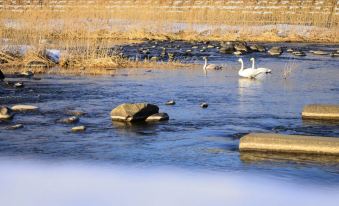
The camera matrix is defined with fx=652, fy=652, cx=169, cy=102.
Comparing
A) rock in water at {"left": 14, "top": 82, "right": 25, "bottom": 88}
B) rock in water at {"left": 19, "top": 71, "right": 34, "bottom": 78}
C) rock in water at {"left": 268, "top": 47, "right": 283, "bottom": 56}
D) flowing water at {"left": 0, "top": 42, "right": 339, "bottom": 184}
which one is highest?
rock in water at {"left": 268, "top": 47, "right": 283, "bottom": 56}

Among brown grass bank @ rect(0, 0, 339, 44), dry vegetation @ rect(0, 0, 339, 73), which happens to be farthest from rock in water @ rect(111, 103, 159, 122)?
brown grass bank @ rect(0, 0, 339, 44)

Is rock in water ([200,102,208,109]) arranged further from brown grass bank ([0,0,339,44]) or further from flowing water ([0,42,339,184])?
brown grass bank ([0,0,339,44])

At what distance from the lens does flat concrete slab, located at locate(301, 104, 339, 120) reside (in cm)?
1248

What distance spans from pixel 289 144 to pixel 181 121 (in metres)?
3.10

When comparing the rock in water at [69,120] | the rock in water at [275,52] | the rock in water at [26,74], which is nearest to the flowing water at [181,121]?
the rock in water at [69,120]

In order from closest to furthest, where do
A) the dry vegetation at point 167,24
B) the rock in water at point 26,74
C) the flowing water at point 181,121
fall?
the flowing water at point 181,121 < the rock in water at point 26,74 < the dry vegetation at point 167,24

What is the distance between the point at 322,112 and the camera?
12.6 m

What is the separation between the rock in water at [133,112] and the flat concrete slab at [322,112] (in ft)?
9.85

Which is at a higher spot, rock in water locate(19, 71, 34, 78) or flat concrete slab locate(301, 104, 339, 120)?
rock in water locate(19, 71, 34, 78)

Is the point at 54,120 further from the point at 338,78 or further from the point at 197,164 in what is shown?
the point at 338,78

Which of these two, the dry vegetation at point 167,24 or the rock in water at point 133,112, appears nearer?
the rock in water at point 133,112

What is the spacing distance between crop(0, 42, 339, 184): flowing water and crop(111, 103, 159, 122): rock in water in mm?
278

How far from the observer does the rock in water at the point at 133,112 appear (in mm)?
12347

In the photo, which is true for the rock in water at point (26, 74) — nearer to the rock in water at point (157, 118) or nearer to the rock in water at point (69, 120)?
the rock in water at point (69, 120)
